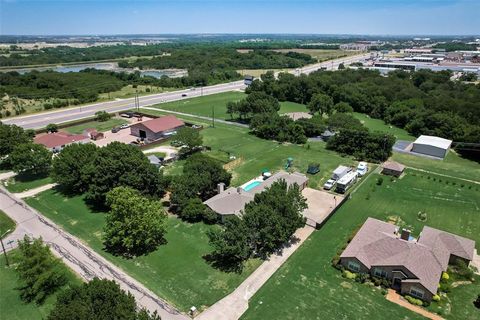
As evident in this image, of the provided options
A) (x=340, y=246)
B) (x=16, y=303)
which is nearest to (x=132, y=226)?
(x=16, y=303)

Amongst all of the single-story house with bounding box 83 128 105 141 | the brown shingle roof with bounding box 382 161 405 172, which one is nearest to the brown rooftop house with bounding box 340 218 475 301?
the brown shingle roof with bounding box 382 161 405 172

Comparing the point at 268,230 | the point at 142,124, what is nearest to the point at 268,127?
the point at 142,124

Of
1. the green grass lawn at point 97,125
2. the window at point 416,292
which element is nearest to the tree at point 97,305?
the window at point 416,292

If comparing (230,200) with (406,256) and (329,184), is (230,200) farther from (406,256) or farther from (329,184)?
(406,256)

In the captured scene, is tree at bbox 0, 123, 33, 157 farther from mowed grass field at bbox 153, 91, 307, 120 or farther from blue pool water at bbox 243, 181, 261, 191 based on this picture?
mowed grass field at bbox 153, 91, 307, 120

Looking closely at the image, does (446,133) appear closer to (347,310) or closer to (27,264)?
(347,310)

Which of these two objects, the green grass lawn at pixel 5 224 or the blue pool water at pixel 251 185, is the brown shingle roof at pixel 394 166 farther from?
the green grass lawn at pixel 5 224
